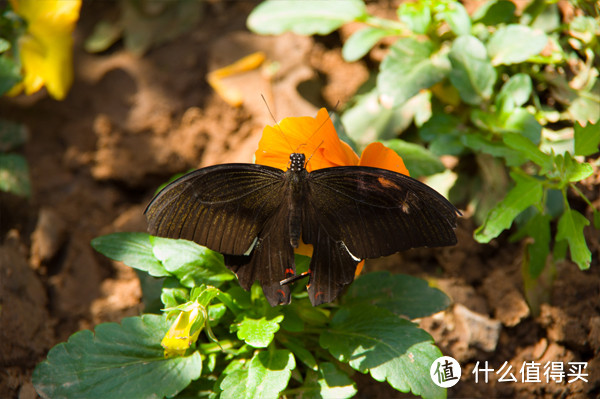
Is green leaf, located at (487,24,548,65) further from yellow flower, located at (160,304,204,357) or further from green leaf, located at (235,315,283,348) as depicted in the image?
yellow flower, located at (160,304,204,357)

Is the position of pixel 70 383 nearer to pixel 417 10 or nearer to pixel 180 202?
pixel 180 202

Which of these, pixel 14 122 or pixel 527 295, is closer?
pixel 527 295

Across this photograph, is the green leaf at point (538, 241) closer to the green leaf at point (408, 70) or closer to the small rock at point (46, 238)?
the green leaf at point (408, 70)

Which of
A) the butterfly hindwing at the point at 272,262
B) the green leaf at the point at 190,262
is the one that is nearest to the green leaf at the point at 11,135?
the green leaf at the point at 190,262

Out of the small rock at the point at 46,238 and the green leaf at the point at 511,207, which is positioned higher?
the green leaf at the point at 511,207

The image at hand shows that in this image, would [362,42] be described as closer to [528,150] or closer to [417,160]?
[417,160]

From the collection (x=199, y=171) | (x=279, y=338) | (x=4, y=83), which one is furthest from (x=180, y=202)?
(x=4, y=83)
